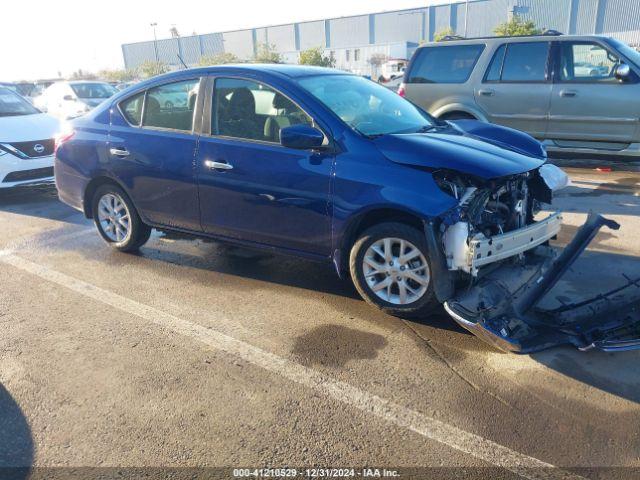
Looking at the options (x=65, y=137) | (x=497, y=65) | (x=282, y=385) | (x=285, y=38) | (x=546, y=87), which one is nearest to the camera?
(x=282, y=385)

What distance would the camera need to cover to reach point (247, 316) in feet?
14.0

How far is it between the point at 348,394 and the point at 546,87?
708 cm

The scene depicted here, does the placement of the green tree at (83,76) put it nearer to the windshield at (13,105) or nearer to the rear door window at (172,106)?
the windshield at (13,105)

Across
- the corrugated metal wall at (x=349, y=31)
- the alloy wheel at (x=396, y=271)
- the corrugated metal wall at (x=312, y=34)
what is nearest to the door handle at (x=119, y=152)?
the alloy wheel at (x=396, y=271)

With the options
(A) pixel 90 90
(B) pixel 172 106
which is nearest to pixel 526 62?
(B) pixel 172 106

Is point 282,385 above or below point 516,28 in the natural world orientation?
below

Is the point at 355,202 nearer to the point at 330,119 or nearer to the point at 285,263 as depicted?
the point at 330,119

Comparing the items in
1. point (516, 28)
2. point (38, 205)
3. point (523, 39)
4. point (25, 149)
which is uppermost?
point (516, 28)

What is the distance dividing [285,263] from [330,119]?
1.69m

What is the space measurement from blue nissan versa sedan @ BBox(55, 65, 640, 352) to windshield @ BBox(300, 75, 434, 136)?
0.06 feet

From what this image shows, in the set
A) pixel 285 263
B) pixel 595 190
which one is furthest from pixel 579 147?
pixel 285 263

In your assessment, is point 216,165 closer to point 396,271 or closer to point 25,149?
point 396,271

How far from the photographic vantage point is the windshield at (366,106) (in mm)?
4402

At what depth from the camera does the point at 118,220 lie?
5684 millimetres
